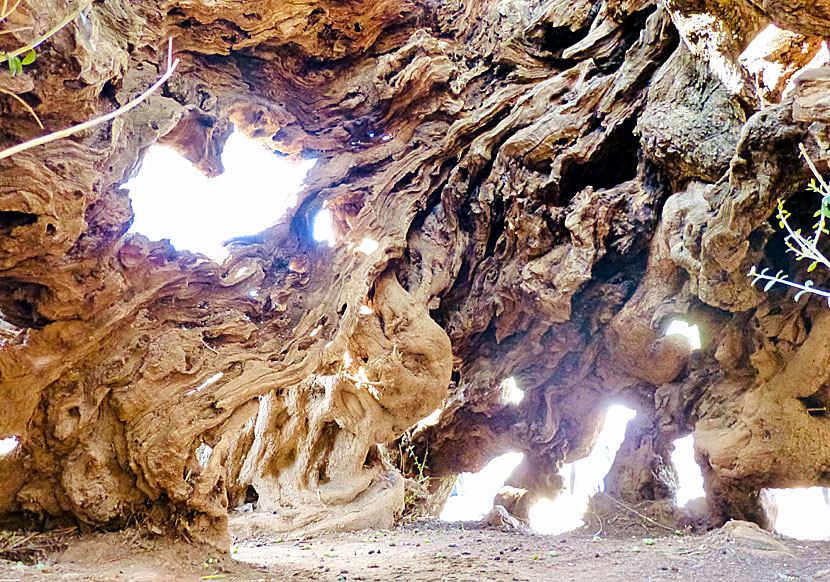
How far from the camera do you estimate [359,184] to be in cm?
688

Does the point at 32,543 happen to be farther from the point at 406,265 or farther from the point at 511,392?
the point at 511,392

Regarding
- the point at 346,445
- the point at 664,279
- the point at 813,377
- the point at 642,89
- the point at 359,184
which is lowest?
the point at 346,445

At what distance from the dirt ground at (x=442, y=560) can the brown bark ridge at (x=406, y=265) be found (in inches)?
11.4

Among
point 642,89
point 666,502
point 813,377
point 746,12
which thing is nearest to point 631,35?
point 642,89

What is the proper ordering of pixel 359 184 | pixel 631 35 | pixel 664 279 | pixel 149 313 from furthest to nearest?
pixel 359 184
pixel 631 35
pixel 664 279
pixel 149 313

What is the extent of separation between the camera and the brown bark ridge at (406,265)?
12.9 feet

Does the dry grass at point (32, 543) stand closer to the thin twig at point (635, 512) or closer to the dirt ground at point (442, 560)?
the dirt ground at point (442, 560)

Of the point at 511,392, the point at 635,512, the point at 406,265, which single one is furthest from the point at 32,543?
the point at 635,512

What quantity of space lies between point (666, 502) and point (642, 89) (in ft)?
17.8

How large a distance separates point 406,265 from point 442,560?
137 inches

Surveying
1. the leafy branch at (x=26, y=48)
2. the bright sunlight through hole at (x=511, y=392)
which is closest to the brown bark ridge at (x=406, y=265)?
the bright sunlight through hole at (x=511, y=392)

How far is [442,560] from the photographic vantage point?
4.41 metres

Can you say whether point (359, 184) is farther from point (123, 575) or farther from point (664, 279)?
point (123, 575)

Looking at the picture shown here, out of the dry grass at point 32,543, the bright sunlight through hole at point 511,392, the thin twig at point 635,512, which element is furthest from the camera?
the bright sunlight through hole at point 511,392
